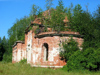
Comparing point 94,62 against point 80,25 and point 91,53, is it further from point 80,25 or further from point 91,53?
point 80,25

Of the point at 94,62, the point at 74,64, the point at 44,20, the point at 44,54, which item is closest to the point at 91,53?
the point at 94,62

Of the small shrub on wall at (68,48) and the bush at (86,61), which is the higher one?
the small shrub on wall at (68,48)

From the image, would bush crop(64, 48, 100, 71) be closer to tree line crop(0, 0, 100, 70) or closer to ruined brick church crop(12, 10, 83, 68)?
tree line crop(0, 0, 100, 70)

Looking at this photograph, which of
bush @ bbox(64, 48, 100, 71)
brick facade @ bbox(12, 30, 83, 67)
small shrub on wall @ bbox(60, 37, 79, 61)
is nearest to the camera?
bush @ bbox(64, 48, 100, 71)

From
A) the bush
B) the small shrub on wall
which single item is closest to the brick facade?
the small shrub on wall

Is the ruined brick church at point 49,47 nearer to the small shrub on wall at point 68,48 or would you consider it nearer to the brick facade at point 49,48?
the brick facade at point 49,48

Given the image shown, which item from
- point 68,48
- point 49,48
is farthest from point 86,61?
point 49,48

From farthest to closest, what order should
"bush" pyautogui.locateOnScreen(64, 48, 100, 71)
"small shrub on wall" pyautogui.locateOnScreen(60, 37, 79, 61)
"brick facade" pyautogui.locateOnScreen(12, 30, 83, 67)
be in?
"brick facade" pyautogui.locateOnScreen(12, 30, 83, 67) < "small shrub on wall" pyautogui.locateOnScreen(60, 37, 79, 61) < "bush" pyautogui.locateOnScreen(64, 48, 100, 71)

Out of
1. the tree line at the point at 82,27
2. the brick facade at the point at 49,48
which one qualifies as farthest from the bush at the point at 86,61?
the brick facade at the point at 49,48

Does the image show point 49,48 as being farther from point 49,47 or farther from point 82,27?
point 82,27

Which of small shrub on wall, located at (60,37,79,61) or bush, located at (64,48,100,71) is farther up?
small shrub on wall, located at (60,37,79,61)

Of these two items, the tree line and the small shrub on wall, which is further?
the small shrub on wall

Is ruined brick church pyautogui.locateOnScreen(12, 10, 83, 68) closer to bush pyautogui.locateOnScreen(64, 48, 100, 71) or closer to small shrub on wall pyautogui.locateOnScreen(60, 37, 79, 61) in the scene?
small shrub on wall pyautogui.locateOnScreen(60, 37, 79, 61)

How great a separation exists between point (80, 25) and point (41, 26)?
223 inches
